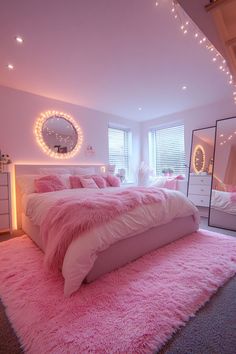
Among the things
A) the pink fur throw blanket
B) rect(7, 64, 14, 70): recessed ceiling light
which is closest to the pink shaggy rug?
the pink fur throw blanket

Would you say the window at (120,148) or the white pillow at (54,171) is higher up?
the window at (120,148)

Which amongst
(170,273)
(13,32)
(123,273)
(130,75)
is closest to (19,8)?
(13,32)

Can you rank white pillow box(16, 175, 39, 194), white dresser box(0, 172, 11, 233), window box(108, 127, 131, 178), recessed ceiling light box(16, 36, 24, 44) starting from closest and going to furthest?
recessed ceiling light box(16, 36, 24, 44) → white dresser box(0, 172, 11, 233) → white pillow box(16, 175, 39, 194) → window box(108, 127, 131, 178)

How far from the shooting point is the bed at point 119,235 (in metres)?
1.49

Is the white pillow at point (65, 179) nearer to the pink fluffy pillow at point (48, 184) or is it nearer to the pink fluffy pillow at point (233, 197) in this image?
the pink fluffy pillow at point (48, 184)

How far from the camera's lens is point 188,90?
346cm

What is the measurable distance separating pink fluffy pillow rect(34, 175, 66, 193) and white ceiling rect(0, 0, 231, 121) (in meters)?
1.57

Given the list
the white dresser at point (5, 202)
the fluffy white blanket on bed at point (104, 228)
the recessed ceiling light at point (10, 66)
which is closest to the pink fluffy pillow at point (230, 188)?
the fluffy white blanket on bed at point (104, 228)

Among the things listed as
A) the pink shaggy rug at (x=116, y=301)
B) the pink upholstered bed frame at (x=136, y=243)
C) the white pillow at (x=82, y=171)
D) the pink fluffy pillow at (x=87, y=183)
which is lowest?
the pink shaggy rug at (x=116, y=301)

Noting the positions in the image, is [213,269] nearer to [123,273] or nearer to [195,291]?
[195,291]

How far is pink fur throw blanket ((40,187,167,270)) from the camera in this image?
1.56m

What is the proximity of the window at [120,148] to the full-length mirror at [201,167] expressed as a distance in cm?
179

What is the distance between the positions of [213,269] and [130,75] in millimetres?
2749

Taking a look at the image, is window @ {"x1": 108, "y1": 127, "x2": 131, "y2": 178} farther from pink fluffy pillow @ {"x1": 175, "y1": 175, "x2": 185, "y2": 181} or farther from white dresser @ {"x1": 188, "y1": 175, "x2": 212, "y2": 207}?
white dresser @ {"x1": 188, "y1": 175, "x2": 212, "y2": 207}
